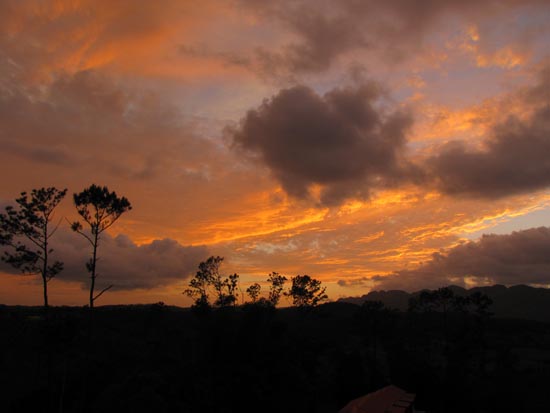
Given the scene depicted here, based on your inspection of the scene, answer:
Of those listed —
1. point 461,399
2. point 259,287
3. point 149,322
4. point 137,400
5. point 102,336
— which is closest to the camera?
point 137,400

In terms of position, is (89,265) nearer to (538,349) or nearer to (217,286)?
(217,286)

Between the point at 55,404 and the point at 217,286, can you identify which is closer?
the point at 55,404

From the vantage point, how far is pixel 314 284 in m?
108

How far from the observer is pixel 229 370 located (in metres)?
35.3

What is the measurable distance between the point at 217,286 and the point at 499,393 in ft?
189

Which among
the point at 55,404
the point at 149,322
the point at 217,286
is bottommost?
the point at 55,404

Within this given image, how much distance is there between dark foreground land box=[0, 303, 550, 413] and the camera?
34.0 meters

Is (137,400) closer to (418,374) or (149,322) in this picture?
(418,374)

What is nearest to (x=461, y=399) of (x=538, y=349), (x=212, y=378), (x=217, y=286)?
(x=212, y=378)

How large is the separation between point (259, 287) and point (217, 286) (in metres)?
14.4

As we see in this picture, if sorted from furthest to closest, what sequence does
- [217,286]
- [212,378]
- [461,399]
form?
[217,286] < [461,399] < [212,378]

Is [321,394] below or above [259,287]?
below

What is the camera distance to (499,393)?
52.0 metres

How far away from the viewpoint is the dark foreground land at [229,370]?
1340 inches
